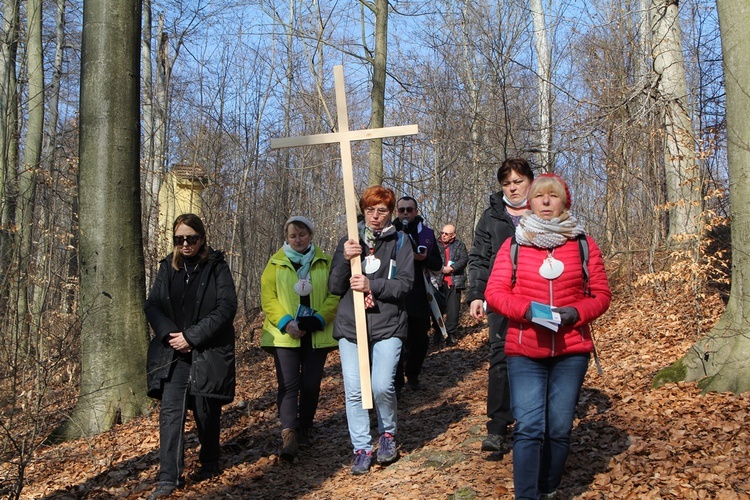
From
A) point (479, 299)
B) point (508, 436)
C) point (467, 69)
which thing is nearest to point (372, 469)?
point (508, 436)

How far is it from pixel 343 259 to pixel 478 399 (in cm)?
285

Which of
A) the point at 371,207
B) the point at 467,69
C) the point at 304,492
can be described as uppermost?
the point at 467,69

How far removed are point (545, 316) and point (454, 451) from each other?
2158mm

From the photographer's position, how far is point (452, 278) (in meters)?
11.7

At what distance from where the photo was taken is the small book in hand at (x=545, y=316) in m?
3.82

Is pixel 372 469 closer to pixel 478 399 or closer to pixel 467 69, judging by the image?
pixel 478 399

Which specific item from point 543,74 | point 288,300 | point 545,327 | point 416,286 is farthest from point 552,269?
point 543,74

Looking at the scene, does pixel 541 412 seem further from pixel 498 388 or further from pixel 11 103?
pixel 11 103

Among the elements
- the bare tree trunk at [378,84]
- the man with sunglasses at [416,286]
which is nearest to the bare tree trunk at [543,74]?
the bare tree trunk at [378,84]

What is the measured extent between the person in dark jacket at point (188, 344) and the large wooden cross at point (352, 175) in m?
0.97

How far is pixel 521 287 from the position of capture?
4062 mm

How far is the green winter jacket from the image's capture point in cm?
618

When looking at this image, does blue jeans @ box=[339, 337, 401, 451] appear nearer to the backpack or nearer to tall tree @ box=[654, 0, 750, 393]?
the backpack

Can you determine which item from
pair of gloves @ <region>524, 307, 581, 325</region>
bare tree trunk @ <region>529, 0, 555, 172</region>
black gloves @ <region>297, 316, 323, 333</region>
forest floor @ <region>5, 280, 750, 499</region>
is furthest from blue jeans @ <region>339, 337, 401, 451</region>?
bare tree trunk @ <region>529, 0, 555, 172</region>
